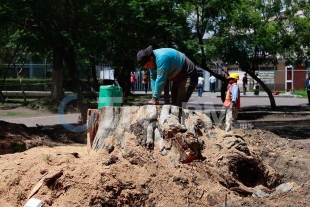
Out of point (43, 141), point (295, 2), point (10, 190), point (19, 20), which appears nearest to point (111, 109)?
point (10, 190)

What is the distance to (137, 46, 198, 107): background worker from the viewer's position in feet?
24.6

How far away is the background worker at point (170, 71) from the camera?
295 inches

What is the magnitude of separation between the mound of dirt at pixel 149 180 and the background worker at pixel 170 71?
3.79ft

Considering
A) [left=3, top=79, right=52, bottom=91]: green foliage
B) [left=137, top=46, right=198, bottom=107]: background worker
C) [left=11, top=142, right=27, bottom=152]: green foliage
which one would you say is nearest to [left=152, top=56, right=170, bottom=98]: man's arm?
[left=137, top=46, right=198, bottom=107]: background worker

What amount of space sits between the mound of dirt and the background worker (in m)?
1.15

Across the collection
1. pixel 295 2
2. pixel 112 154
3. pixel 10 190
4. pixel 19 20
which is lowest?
pixel 10 190

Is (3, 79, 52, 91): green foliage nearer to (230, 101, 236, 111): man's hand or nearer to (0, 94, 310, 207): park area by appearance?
(230, 101, 236, 111): man's hand

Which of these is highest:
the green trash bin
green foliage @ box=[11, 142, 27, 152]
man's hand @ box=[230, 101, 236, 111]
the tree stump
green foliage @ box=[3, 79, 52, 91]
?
green foliage @ box=[3, 79, 52, 91]

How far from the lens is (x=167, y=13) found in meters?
16.5

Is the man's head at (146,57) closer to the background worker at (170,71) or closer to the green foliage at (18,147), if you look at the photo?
the background worker at (170,71)

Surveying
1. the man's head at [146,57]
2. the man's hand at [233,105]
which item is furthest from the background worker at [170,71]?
the man's hand at [233,105]

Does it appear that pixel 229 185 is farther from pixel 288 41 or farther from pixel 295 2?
pixel 295 2

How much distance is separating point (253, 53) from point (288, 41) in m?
1.63

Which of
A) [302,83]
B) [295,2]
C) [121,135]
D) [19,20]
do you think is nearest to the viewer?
[121,135]
